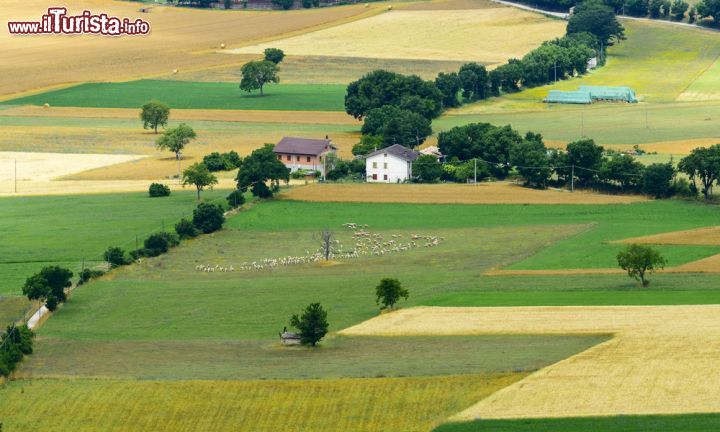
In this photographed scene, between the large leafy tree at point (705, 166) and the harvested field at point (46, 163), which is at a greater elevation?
the large leafy tree at point (705, 166)

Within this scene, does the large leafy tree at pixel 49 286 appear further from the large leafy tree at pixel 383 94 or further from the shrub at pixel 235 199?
the large leafy tree at pixel 383 94

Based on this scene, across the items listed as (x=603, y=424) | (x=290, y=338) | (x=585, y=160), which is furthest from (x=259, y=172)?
(x=603, y=424)

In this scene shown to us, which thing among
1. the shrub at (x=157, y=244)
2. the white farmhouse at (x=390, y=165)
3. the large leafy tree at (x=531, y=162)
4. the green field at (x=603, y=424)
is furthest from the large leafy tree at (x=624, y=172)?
the green field at (x=603, y=424)

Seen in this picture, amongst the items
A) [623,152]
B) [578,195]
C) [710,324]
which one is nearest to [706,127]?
[623,152]

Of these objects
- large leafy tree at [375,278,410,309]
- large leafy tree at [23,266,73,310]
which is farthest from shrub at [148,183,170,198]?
large leafy tree at [375,278,410,309]

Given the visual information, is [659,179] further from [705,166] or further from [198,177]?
[198,177]
